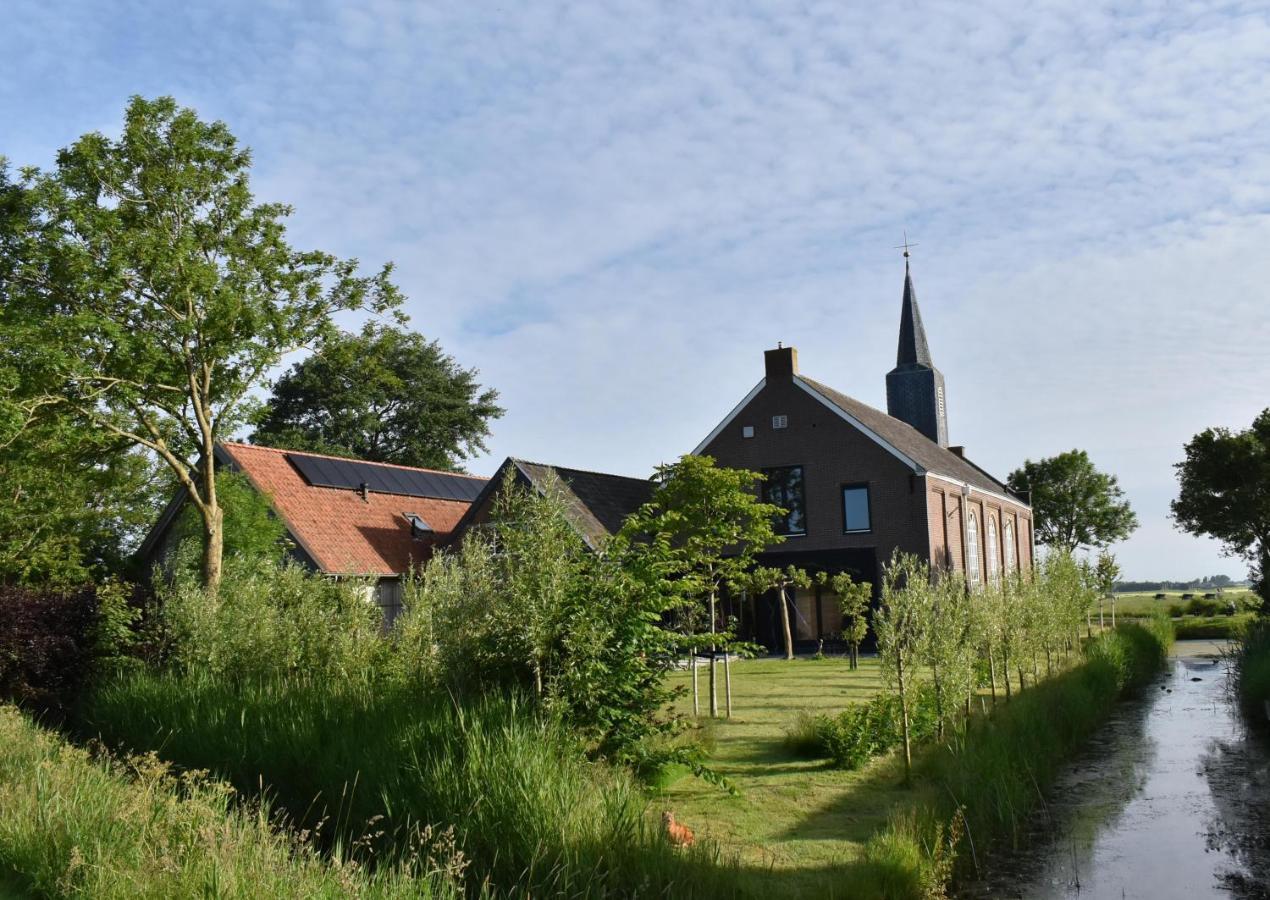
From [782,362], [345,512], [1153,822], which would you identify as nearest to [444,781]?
[1153,822]

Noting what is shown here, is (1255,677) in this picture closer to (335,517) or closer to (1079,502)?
(335,517)

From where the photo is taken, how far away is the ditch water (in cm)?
912

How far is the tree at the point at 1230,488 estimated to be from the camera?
40.5 meters

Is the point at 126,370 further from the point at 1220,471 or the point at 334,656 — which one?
the point at 1220,471

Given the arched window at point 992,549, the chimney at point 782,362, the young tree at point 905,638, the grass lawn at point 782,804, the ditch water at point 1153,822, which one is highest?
the chimney at point 782,362

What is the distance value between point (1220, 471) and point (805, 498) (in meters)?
21.9

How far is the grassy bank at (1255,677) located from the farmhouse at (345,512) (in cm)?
2022

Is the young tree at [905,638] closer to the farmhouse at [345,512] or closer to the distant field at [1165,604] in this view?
the farmhouse at [345,512]

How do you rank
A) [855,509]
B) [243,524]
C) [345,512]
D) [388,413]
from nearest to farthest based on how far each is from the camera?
[243,524] → [345,512] → [855,509] → [388,413]

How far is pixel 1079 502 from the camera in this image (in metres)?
63.8

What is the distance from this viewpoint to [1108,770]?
13859 millimetres

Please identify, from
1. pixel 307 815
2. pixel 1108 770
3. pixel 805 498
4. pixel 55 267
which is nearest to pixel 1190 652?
pixel 805 498

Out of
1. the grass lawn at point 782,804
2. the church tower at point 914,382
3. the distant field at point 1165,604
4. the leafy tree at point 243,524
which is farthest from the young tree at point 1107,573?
the leafy tree at point 243,524

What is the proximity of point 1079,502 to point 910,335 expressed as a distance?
92.8ft
